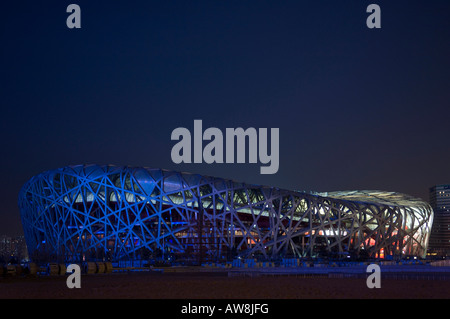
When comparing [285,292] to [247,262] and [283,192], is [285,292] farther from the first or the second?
[283,192]

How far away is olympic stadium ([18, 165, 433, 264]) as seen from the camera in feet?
247

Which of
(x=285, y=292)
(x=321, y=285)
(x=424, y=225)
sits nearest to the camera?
(x=285, y=292)

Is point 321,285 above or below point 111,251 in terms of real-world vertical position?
above

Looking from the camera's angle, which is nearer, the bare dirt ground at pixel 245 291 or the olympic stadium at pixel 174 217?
the bare dirt ground at pixel 245 291

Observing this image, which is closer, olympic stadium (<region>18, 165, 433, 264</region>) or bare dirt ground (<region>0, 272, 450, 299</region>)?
bare dirt ground (<region>0, 272, 450, 299</region>)

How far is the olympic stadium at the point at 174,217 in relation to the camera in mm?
75375

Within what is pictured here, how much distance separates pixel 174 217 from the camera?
3049 inches

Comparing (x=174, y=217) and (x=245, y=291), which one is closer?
(x=245, y=291)

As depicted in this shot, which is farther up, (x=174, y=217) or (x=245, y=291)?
(x=245, y=291)
